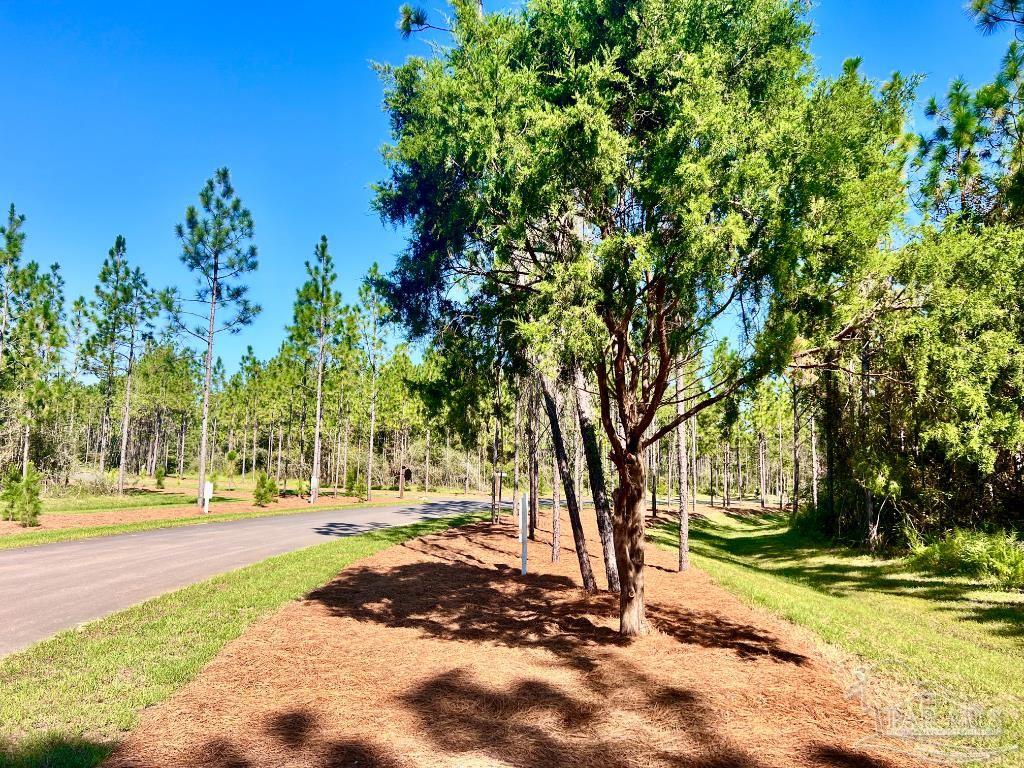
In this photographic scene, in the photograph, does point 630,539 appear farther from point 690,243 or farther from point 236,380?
point 236,380

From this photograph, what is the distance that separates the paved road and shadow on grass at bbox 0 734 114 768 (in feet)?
9.49

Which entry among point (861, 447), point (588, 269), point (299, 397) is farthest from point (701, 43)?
point (299, 397)

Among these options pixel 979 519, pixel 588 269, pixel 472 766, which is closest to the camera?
pixel 472 766

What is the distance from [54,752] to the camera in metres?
4.01

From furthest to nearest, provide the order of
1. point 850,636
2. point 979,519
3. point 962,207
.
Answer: point 962,207 → point 979,519 → point 850,636

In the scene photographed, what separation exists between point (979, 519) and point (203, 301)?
29.7 m

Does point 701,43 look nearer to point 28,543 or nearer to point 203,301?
point 28,543

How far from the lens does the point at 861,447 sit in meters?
17.7

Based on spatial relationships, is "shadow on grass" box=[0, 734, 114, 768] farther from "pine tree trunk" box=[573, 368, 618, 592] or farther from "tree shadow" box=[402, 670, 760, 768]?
"pine tree trunk" box=[573, 368, 618, 592]

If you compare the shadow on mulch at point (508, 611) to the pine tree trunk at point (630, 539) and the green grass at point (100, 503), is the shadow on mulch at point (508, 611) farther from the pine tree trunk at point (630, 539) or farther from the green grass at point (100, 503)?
the green grass at point (100, 503)

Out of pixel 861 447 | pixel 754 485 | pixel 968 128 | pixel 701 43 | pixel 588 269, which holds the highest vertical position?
pixel 968 128

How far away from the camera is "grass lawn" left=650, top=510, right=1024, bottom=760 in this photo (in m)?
6.33

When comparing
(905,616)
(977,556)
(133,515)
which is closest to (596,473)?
(905,616)

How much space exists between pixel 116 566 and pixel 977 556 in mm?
18552
